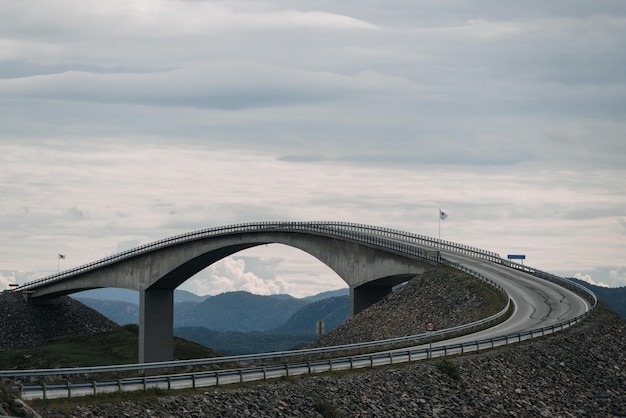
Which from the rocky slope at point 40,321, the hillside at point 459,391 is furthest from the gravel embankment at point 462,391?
the rocky slope at point 40,321

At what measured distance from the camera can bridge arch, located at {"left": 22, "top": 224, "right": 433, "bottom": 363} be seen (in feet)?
341

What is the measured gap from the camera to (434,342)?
69.1 metres

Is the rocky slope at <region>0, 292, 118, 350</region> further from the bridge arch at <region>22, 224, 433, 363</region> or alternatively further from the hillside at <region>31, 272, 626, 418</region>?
the hillside at <region>31, 272, 626, 418</region>

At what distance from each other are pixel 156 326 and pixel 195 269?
956 cm

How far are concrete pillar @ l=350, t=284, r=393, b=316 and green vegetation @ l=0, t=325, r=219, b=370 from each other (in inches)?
1537

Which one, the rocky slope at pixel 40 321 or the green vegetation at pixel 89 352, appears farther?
the rocky slope at pixel 40 321

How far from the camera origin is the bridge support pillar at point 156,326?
13250 centimetres

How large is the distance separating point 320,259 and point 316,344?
26.5m

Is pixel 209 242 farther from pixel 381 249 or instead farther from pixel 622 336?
pixel 622 336

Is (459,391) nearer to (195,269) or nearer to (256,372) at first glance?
(256,372)

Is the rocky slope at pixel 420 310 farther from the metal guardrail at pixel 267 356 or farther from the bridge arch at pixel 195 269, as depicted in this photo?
the bridge arch at pixel 195 269

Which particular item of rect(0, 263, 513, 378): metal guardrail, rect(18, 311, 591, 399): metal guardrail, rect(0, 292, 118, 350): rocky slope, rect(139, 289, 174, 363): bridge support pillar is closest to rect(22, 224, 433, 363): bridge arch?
rect(139, 289, 174, 363): bridge support pillar

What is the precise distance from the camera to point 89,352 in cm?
13450

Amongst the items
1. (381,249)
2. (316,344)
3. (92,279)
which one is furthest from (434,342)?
(92,279)
